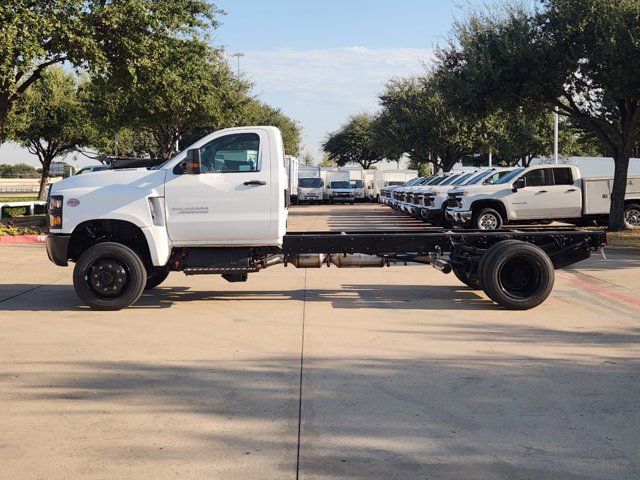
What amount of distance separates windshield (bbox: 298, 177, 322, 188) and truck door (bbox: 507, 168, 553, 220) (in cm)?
2908

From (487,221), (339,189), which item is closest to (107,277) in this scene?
(487,221)

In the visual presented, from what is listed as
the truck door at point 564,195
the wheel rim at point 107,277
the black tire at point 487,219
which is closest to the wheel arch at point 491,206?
Result: the black tire at point 487,219

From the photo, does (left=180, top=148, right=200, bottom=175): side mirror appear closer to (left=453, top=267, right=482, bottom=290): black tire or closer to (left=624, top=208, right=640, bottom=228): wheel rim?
(left=453, top=267, right=482, bottom=290): black tire

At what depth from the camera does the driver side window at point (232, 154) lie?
33.0 feet

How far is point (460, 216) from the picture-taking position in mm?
22578

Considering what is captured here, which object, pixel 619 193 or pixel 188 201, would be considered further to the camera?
pixel 619 193

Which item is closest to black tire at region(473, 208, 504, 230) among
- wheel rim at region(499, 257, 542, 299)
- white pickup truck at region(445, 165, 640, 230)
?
white pickup truck at region(445, 165, 640, 230)

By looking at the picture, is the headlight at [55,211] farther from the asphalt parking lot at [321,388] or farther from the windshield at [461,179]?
the windshield at [461,179]

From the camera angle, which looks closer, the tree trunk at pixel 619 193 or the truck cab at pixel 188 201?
the truck cab at pixel 188 201

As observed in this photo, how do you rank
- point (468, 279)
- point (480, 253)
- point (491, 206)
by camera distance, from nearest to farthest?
point (480, 253)
point (468, 279)
point (491, 206)

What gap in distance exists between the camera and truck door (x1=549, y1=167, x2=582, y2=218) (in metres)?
22.0

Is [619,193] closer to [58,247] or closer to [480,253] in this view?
[480,253]

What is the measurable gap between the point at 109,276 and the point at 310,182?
41123 mm

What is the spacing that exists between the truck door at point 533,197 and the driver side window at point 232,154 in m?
13.6
